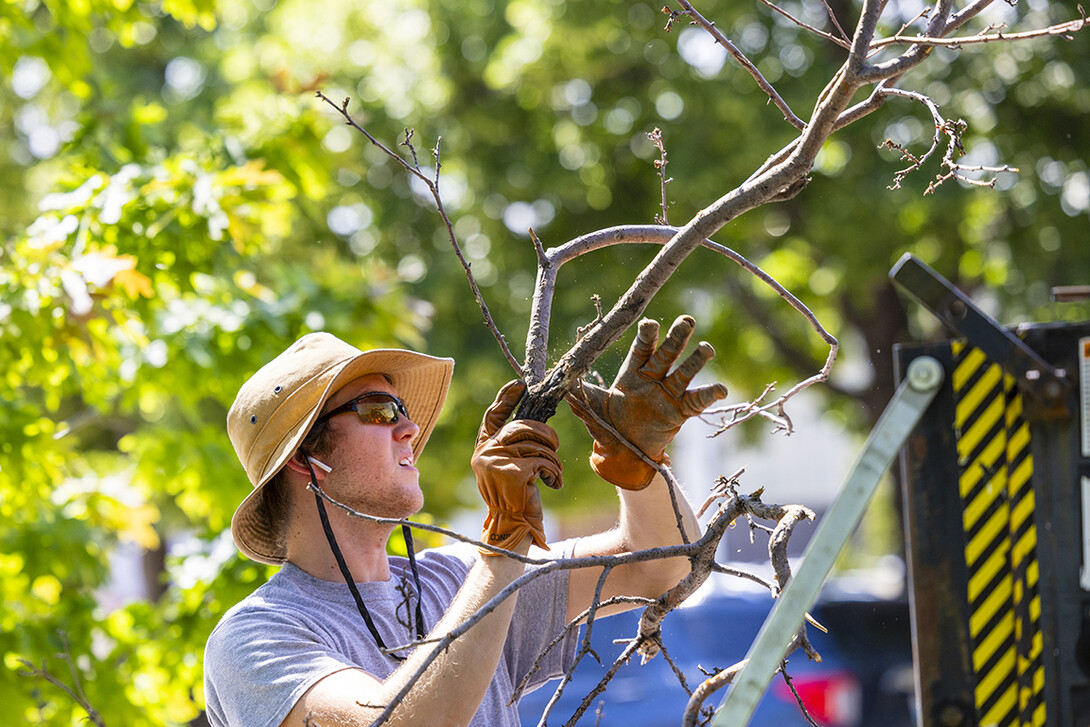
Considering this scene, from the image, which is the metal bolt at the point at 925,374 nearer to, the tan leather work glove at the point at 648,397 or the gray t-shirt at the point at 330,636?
the tan leather work glove at the point at 648,397

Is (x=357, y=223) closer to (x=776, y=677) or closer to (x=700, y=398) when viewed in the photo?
(x=776, y=677)

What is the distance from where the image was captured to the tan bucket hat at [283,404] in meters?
2.26

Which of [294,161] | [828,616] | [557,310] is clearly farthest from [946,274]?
[294,161]

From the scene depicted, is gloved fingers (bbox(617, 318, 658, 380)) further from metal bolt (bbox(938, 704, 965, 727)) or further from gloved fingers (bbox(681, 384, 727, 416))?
metal bolt (bbox(938, 704, 965, 727))

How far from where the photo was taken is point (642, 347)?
183 centimetres

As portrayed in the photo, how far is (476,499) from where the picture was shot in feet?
32.0

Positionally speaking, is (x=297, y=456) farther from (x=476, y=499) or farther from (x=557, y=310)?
(x=476, y=499)

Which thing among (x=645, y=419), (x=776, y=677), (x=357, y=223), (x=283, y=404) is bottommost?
(x=776, y=677)

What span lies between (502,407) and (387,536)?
509 mm

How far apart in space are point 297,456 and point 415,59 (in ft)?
24.4

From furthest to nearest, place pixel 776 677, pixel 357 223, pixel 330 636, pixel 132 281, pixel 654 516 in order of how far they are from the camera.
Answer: pixel 357 223 < pixel 776 677 < pixel 132 281 < pixel 654 516 < pixel 330 636

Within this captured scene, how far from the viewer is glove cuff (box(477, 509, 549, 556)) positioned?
6.03 ft

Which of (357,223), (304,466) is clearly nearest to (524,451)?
(304,466)

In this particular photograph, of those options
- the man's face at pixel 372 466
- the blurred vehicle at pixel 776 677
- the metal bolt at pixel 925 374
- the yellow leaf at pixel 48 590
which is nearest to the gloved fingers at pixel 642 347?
the metal bolt at pixel 925 374
